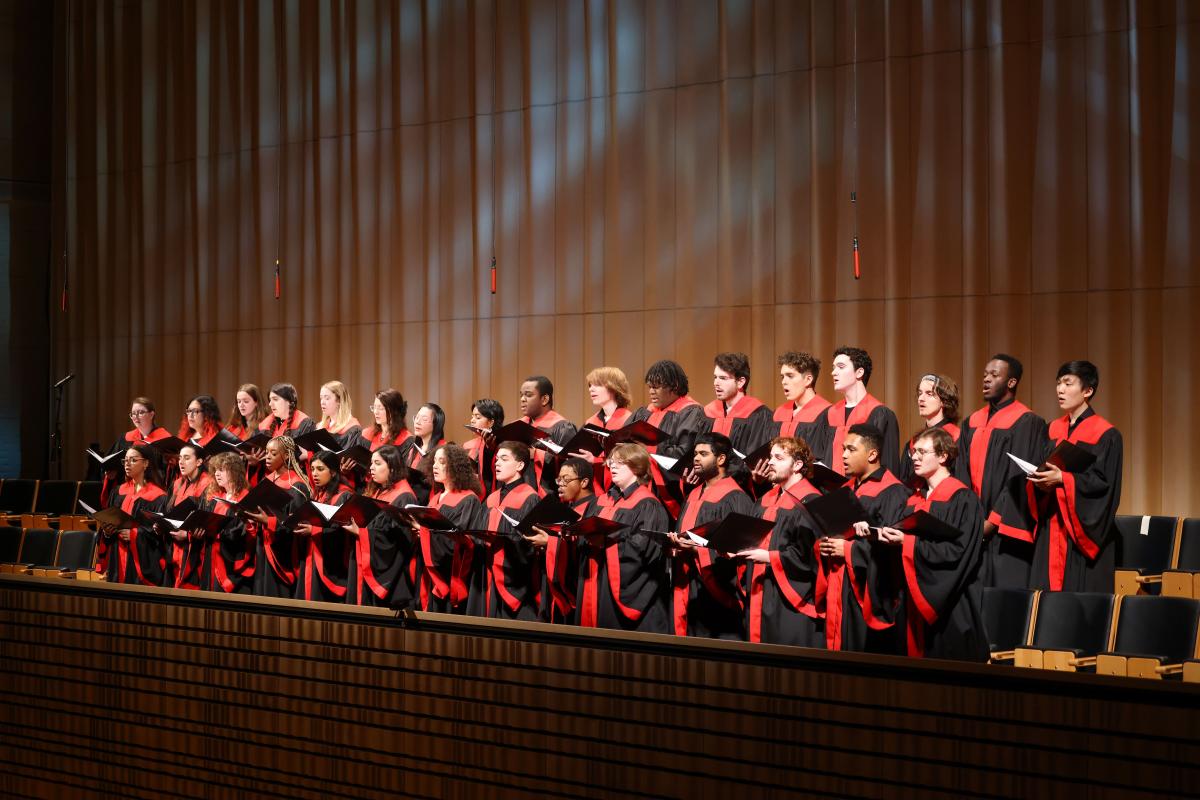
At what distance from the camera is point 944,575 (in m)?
4.43

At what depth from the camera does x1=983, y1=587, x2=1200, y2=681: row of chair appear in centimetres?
422

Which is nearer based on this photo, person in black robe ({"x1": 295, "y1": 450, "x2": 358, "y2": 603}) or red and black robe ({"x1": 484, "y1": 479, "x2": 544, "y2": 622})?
red and black robe ({"x1": 484, "y1": 479, "x2": 544, "y2": 622})

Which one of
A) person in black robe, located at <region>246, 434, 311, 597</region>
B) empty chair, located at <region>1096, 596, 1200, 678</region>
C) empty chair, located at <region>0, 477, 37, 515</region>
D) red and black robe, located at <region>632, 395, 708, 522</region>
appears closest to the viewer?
empty chair, located at <region>1096, 596, 1200, 678</region>

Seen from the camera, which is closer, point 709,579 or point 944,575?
point 944,575

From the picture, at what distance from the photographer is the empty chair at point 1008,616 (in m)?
4.86

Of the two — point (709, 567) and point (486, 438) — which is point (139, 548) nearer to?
point (486, 438)

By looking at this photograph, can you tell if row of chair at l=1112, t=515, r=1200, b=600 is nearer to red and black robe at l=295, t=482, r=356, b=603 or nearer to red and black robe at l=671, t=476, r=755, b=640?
red and black robe at l=671, t=476, r=755, b=640

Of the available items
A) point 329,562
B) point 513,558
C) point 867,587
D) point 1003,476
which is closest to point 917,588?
point 867,587

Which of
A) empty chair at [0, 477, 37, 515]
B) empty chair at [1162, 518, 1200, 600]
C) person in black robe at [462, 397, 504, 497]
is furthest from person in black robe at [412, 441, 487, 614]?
empty chair at [0, 477, 37, 515]

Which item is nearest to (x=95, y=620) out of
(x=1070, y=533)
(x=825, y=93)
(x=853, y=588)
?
(x=853, y=588)

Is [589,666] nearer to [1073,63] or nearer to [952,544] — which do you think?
[952,544]

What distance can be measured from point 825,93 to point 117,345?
7.50 m

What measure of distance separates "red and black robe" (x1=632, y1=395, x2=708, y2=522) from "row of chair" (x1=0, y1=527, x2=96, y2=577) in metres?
3.57

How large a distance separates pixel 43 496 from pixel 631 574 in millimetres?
7053
